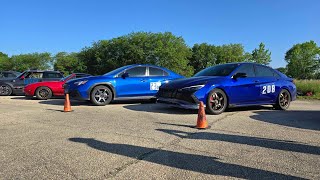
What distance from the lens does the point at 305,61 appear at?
96.1 metres

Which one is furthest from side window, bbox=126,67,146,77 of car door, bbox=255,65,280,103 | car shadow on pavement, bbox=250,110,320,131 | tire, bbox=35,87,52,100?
tire, bbox=35,87,52,100

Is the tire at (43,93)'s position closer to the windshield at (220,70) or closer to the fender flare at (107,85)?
the fender flare at (107,85)

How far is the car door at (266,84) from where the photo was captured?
10012mm

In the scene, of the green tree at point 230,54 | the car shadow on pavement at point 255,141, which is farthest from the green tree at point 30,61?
the car shadow on pavement at point 255,141

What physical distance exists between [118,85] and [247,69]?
4219mm

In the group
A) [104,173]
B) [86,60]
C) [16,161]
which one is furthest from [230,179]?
[86,60]

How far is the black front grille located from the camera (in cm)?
875

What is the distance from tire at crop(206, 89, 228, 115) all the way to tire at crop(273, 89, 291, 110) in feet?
7.13

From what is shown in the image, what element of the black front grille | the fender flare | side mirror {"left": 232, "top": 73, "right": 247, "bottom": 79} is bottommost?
the black front grille

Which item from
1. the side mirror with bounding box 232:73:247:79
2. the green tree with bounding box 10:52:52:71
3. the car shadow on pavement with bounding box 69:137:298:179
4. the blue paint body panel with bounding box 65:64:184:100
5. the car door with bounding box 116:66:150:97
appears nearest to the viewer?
the car shadow on pavement with bounding box 69:137:298:179

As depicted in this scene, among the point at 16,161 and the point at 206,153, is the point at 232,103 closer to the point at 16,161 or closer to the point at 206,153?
the point at 206,153

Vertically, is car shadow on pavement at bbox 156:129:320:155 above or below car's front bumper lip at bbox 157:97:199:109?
below

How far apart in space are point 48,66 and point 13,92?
264 ft

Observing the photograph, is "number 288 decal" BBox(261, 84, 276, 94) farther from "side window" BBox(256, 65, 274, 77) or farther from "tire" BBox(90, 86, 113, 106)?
"tire" BBox(90, 86, 113, 106)
